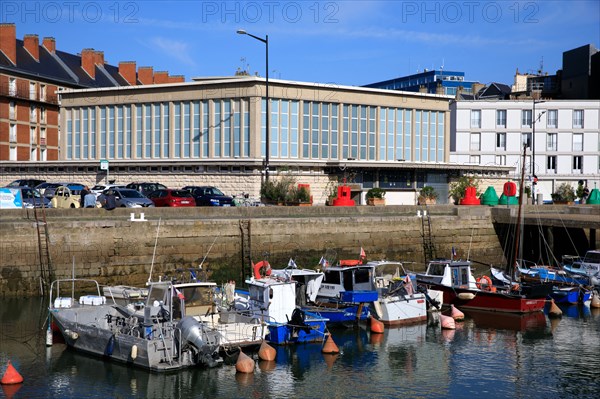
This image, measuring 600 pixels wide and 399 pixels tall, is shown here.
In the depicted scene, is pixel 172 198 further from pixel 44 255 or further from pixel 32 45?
pixel 32 45

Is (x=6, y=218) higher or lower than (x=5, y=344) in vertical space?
higher

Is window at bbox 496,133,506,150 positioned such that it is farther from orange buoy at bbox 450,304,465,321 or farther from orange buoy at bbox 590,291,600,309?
orange buoy at bbox 450,304,465,321

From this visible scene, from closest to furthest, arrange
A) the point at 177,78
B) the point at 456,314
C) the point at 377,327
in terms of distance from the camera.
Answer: the point at 377,327 → the point at 456,314 → the point at 177,78

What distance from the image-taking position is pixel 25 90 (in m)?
69.3

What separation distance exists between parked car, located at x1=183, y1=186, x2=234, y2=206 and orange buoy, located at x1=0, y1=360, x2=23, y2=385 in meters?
23.2

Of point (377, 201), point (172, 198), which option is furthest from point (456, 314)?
point (377, 201)

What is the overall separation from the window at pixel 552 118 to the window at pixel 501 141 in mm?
4012

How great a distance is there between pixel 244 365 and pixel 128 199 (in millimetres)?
19659

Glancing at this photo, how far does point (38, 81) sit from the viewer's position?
7094 cm

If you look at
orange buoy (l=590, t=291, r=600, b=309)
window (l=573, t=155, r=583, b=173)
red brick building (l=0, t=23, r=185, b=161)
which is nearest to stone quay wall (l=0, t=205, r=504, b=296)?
→ orange buoy (l=590, t=291, r=600, b=309)

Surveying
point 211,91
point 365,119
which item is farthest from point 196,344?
point 365,119

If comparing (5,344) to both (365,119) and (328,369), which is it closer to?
(328,369)

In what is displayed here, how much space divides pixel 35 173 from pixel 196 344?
3842cm

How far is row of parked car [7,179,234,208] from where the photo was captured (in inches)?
1534
